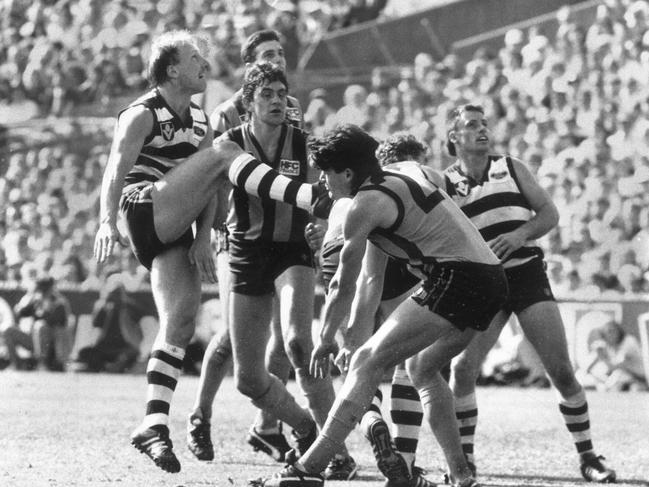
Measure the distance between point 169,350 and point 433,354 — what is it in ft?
4.70

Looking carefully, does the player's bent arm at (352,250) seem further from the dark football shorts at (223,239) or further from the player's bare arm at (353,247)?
the dark football shorts at (223,239)

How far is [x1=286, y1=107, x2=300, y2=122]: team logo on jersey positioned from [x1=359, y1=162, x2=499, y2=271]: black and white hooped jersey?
195 cm

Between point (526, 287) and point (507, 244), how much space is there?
0.32m

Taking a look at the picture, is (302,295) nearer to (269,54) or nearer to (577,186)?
(269,54)

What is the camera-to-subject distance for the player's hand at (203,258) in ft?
24.5

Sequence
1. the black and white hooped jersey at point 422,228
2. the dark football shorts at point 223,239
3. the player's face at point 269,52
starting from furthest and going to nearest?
the player's face at point 269,52 → the dark football shorts at point 223,239 → the black and white hooped jersey at point 422,228

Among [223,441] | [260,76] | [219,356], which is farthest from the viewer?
[223,441]

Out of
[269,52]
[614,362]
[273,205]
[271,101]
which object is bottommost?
[614,362]

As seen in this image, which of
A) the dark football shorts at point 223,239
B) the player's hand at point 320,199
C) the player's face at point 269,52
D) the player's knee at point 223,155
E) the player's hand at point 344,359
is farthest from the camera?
the player's face at point 269,52

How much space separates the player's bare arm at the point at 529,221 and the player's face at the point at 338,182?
1815 millimetres

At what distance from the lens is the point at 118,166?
741cm

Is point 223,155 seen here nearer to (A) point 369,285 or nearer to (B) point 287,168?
(B) point 287,168

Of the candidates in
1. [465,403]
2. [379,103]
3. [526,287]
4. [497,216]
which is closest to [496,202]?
[497,216]

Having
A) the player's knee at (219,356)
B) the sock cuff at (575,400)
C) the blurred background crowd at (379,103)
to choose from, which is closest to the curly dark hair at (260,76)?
the player's knee at (219,356)
